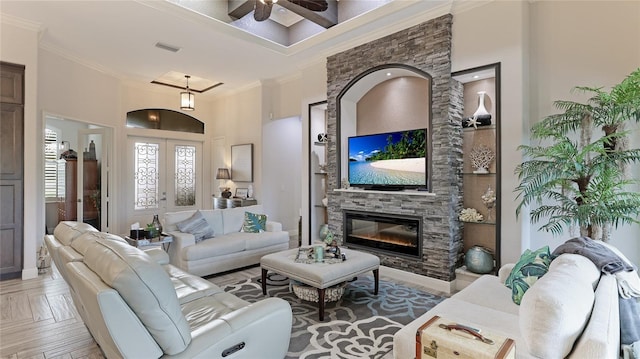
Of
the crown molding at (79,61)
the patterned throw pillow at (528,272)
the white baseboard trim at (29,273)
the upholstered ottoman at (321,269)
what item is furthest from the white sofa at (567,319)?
the crown molding at (79,61)

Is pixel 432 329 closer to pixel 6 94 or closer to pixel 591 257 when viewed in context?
pixel 591 257

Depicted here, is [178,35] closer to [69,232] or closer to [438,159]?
[69,232]

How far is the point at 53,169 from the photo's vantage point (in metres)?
6.91

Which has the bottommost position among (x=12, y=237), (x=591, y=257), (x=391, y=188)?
(x=12, y=237)

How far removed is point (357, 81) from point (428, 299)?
10.4 feet

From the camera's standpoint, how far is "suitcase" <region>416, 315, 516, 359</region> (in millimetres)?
1272

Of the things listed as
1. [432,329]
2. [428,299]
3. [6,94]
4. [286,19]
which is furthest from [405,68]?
[6,94]

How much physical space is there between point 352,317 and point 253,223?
250 centimetres

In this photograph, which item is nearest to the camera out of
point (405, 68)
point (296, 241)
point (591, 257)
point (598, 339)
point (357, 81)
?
point (598, 339)

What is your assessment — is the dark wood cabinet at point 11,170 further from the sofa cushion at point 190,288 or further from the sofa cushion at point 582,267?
the sofa cushion at point 582,267

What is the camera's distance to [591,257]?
198 centimetres

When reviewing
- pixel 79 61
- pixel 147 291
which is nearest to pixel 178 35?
pixel 79 61

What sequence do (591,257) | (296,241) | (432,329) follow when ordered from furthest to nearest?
(296,241)
(591,257)
(432,329)

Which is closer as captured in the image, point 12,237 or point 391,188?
point 12,237
